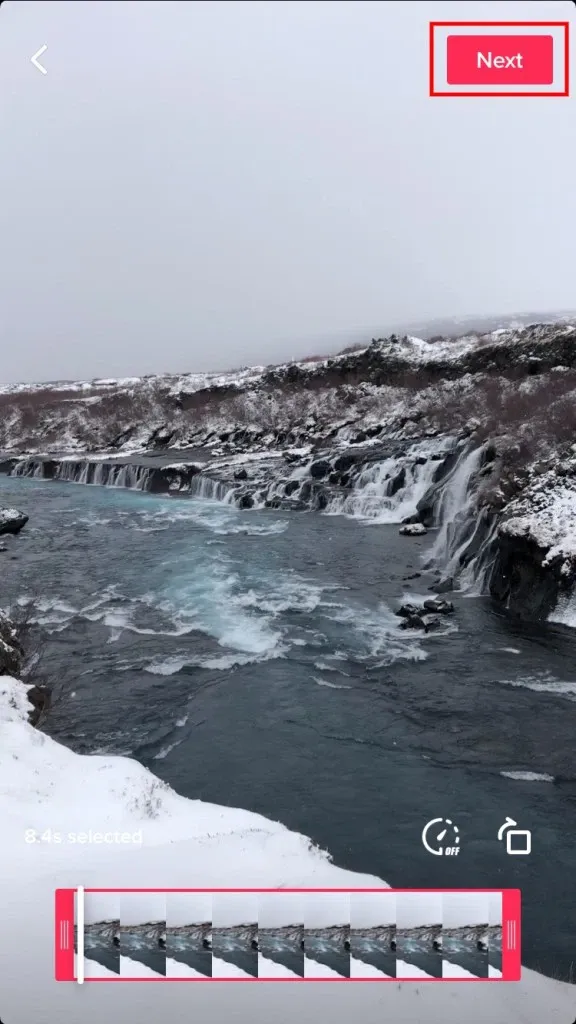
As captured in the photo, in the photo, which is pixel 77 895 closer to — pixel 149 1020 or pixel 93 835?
pixel 149 1020

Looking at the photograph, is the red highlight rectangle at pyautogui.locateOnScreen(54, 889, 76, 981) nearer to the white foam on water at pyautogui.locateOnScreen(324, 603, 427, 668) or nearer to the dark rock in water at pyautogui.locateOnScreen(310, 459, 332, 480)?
the white foam on water at pyautogui.locateOnScreen(324, 603, 427, 668)

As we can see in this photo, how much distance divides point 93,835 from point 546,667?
10011 millimetres

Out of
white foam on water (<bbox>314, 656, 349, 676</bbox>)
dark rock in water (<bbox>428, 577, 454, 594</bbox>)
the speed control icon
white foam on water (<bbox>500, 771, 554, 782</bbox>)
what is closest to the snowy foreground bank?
the speed control icon

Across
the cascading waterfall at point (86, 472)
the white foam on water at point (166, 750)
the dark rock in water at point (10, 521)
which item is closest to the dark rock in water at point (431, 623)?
the white foam on water at point (166, 750)

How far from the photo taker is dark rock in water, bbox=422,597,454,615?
16062mm

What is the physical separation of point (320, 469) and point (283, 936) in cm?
3171

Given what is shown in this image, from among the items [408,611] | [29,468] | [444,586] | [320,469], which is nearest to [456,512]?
[444,586]

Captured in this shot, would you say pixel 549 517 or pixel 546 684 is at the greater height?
pixel 549 517

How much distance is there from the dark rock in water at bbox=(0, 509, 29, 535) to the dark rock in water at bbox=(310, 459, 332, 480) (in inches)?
596

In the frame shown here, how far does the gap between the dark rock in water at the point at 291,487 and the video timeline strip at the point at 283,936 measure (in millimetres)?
29355

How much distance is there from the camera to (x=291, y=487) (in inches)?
1328

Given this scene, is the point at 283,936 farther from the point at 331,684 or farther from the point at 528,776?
the point at 331,684

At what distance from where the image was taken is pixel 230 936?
4.10 m

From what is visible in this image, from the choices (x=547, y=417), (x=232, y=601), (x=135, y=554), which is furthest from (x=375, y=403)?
(x=232, y=601)
